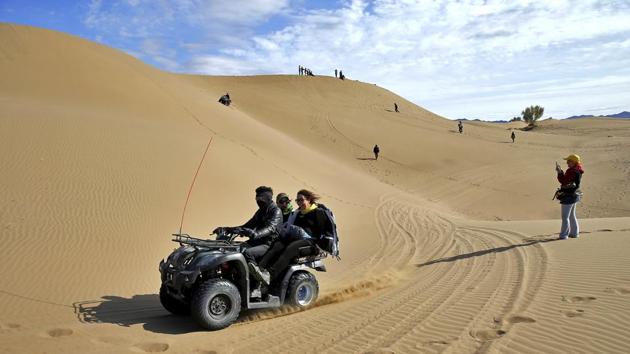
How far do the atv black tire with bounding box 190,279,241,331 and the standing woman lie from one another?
7081 millimetres

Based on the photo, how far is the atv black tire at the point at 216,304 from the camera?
19.2 feet

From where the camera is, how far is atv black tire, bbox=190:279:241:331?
19.2 ft

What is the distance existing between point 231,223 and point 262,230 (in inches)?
227

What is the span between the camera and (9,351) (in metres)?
5.16

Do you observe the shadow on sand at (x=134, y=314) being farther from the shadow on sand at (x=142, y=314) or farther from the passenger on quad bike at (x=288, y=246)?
the passenger on quad bike at (x=288, y=246)

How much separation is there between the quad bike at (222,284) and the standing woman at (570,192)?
5760 mm

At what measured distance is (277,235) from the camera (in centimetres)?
697

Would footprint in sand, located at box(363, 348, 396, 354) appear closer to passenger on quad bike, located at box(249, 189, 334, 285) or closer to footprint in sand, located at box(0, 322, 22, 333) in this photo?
passenger on quad bike, located at box(249, 189, 334, 285)

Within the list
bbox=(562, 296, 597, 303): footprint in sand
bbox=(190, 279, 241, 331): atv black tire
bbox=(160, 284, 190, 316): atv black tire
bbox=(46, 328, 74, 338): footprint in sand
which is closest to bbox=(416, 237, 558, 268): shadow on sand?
bbox=(562, 296, 597, 303): footprint in sand

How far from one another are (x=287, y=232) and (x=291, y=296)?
863 millimetres

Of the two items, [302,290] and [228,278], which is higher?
[228,278]

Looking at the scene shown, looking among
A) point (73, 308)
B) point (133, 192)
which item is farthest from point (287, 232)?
point (133, 192)

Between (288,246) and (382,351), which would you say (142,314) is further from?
(382,351)

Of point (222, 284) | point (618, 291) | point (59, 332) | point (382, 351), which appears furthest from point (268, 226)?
point (618, 291)
